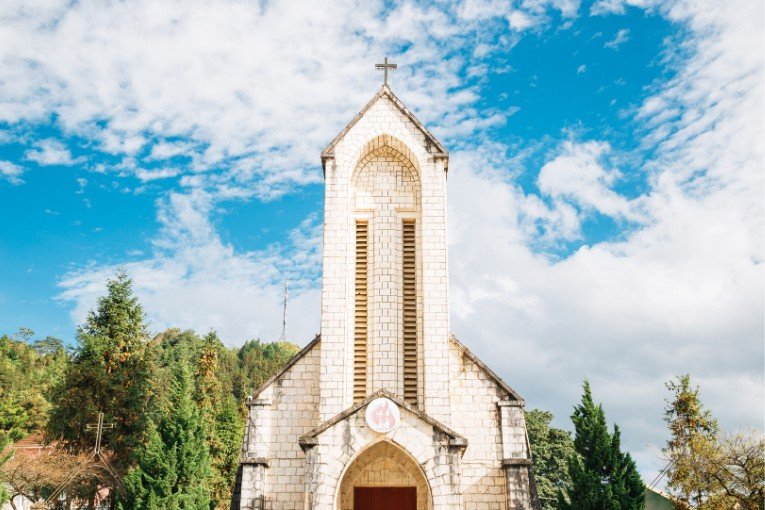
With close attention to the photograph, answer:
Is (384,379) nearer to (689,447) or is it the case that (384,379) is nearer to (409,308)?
(409,308)

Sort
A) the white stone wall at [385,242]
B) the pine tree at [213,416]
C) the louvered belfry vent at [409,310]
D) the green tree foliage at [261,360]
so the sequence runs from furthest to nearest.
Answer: the green tree foliage at [261,360]
the pine tree at [213,416]
the white stone wall at [385,242]
the louvered belfry vent at [409,310]

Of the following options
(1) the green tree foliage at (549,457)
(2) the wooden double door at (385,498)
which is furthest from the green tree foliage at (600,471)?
(1) the green tree foliage at (549,457)


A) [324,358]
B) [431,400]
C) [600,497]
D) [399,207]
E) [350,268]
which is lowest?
[600,497]

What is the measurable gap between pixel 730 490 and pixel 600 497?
527 centimetres

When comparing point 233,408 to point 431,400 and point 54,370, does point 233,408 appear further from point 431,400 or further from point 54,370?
point 431,400

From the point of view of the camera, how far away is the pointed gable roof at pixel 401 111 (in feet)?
63.1

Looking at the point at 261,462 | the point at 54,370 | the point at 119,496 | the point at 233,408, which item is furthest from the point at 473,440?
the point at 54,370

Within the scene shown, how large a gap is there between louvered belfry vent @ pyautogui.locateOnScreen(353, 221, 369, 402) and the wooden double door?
2.33 m

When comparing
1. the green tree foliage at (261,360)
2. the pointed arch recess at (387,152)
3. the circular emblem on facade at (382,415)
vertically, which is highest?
the green tree foliage at (261,360)

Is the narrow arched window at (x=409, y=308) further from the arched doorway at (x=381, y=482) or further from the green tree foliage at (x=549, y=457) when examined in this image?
the green tree foliage at (x=549, y=457)

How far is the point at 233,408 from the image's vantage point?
4591 cm

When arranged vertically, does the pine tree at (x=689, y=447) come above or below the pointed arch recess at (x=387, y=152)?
below

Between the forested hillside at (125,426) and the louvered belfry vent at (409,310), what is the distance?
10579mm

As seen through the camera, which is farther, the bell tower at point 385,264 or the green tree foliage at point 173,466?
the green tree foliage at point 173,466
